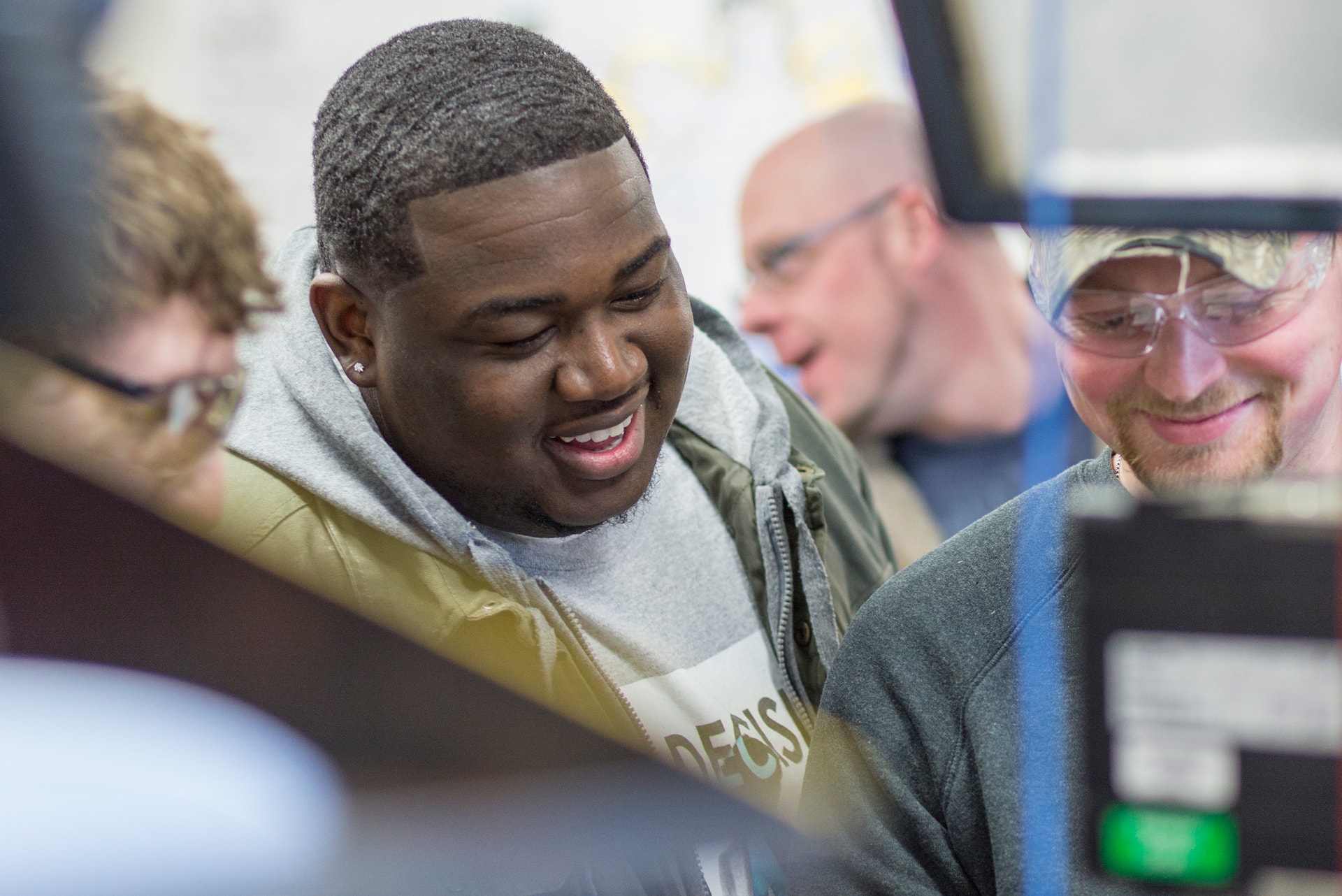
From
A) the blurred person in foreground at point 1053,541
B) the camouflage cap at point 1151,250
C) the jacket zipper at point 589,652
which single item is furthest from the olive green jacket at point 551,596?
the camouflage cap at point 1151,250

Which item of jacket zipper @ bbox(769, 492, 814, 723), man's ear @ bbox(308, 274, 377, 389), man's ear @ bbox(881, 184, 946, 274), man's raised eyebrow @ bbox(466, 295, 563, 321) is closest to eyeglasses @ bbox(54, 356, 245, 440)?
man's ear @ bbox(308, 274, 377, 389)

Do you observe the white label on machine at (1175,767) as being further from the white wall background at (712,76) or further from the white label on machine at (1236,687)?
the white wall background at (712,76)

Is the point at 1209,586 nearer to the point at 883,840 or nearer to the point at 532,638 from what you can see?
the point at 883,840

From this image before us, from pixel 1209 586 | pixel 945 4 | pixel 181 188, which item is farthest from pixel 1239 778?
pixel 181 188

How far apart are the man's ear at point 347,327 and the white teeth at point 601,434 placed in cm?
23

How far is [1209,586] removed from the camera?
519 millimetres

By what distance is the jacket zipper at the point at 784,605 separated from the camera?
1646mm

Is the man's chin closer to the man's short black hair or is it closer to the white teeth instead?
the white teeth

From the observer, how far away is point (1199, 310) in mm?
1012

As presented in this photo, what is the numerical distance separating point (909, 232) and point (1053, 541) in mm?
1792

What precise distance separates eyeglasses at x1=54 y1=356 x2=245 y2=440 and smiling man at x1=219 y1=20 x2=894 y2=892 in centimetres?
6

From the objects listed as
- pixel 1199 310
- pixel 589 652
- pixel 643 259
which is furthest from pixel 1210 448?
pixel 589 652

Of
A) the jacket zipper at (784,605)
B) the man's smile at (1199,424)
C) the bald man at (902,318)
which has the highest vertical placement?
the man's smile at (1199,424)

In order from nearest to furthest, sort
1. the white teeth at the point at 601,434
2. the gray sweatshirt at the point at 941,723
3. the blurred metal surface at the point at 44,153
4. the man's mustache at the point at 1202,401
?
the blurred metal surface at the point at 44,153, the man's mustache at the point at 1202,401, the gray sweatshirt at the point at 941,723, the white teeth at the point at 601,434
